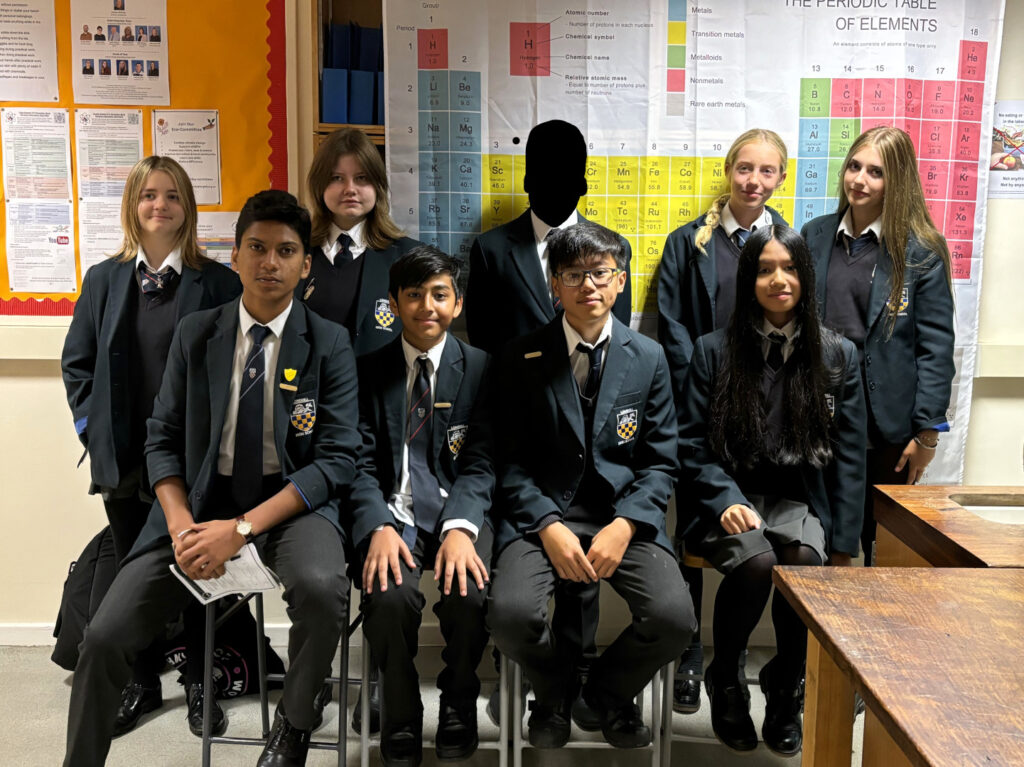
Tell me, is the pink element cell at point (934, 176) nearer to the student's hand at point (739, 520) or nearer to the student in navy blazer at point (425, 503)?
the student's hand at point (739, 520)

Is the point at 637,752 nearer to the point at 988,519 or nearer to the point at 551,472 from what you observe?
the point at 551,472

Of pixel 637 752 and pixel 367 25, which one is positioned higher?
pixel 367 25

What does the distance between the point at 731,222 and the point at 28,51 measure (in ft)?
7.27

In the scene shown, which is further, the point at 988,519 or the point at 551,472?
the point at 551,472

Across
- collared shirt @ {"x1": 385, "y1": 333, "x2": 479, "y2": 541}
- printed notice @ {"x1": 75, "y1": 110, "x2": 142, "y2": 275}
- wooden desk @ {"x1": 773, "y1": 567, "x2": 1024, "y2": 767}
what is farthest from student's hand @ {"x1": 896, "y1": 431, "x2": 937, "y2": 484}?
printed notice @ {"x1": 75, "y1": 110, "x2": 142, "y2": 275}

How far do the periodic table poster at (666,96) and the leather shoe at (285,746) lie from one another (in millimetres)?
1454

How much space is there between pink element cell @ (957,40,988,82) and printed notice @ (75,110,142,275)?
8.45ft

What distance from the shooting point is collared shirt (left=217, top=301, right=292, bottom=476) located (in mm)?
2082

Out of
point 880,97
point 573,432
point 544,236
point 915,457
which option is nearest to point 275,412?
point 573,432

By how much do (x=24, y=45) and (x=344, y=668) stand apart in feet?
6.98

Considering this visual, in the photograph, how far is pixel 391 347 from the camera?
2250 mm

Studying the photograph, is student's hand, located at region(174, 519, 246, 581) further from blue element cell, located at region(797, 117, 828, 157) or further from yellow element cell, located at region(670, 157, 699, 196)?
blue element cell, located at region(797, 117, 828, 157)

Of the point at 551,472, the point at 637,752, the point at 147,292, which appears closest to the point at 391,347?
the point at 551,472

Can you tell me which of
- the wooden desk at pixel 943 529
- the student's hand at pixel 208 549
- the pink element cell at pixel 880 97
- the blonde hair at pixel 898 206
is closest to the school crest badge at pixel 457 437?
the student's hand at pixel 208 549
